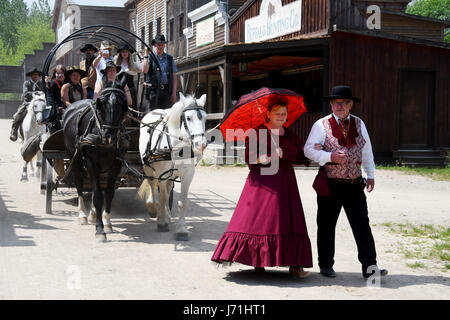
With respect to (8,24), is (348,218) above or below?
below

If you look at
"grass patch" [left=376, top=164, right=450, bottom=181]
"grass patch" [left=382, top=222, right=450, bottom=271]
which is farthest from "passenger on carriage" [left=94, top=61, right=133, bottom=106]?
"grass patch" [left=376, top=164, right=450, bottom=181]

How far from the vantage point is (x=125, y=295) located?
206 inches

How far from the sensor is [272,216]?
18.9ft

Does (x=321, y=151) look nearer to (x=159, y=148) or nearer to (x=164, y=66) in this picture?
(x=159, y=148)

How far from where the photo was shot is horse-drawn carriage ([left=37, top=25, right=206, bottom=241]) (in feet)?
26.1

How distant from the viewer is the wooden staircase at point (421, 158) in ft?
62.4

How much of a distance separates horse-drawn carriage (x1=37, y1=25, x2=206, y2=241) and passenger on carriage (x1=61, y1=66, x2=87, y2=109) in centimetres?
79

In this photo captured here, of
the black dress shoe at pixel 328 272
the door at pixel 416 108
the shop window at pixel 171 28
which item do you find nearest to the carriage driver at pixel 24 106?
the door at pixel 416 108

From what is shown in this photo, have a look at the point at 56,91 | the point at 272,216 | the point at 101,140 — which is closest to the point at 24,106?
the point at 56,91

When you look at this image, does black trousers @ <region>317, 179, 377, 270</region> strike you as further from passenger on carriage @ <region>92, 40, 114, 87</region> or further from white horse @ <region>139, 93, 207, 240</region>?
passenger on carriage @ <region>92, 40, 114, 87</region>

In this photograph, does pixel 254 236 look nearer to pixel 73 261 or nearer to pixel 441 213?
pixel 73 261

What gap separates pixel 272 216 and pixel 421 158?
573 inches

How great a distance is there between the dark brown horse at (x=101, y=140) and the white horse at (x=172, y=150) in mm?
512

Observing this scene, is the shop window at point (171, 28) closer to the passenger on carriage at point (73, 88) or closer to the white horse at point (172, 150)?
the passenger on carriage at point (73, 88)
